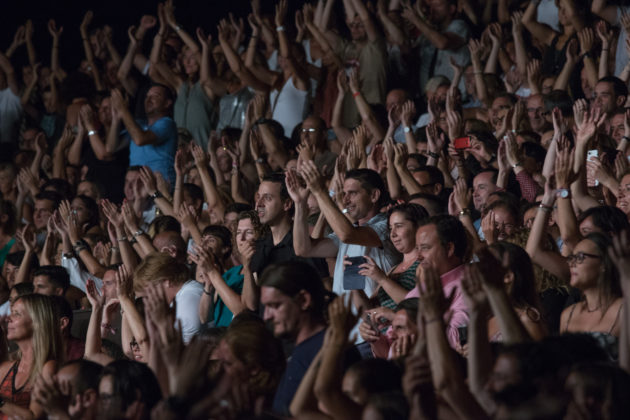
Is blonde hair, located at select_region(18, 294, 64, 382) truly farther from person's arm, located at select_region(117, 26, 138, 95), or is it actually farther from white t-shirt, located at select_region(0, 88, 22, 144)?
white t-shirt, located at select_region(0, 88, 22, 144)

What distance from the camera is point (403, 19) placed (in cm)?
850

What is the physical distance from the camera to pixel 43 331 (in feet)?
14.5

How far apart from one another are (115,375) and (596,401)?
4.96ft

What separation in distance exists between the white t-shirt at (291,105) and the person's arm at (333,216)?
371cm

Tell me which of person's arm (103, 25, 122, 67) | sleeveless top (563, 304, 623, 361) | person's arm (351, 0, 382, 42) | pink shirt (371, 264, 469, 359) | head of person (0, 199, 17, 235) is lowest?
sleeveless top (563, 304, 623, 361)

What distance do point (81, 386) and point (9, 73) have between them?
7.34 meters

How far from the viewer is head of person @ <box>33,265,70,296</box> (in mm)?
5590

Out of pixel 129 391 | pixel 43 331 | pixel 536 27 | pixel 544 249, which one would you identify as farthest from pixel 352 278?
pixel 536 27

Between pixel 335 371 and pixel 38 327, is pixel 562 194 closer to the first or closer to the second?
pixel 335 371

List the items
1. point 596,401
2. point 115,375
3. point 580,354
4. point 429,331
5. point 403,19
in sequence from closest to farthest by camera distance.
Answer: point 596,401, point 580,354, point 429,331, point 115,375, point 403,19

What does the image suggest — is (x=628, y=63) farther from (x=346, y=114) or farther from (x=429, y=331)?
(x=429, y=331)

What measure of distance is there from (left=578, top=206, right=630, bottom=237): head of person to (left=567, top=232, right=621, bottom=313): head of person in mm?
392

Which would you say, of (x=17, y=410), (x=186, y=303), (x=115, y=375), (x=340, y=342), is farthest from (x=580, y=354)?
(x=186, y=303)

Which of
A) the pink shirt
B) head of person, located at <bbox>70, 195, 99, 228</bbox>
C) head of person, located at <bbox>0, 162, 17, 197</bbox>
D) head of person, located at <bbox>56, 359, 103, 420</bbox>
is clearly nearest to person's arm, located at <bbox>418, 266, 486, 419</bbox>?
the pink shirt
